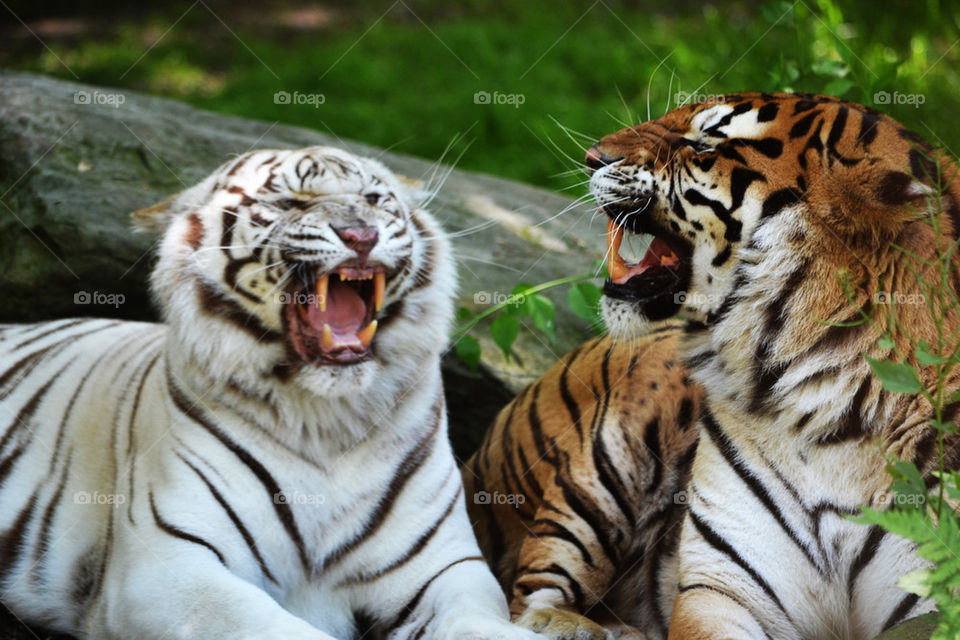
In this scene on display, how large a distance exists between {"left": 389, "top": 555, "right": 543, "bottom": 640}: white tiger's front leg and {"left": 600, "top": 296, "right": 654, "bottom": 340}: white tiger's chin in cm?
75

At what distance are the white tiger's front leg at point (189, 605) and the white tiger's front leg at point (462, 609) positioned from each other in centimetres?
33

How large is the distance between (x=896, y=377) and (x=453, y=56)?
699cm

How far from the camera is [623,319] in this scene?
2.75 meters

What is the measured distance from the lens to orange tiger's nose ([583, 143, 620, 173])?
2758 mm

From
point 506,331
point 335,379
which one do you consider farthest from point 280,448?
point 506,331

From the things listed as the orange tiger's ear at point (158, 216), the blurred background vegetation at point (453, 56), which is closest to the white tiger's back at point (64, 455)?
the orange tiger's ear at point (158, 216)

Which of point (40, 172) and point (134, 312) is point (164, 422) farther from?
point (40, 172)

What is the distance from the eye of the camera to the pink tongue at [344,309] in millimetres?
2912

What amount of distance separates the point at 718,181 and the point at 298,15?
8066 mm

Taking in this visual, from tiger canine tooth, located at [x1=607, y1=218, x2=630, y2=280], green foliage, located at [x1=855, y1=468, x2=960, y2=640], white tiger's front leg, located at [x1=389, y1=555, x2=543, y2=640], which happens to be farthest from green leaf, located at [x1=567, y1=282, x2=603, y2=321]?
green foliage, located at [x1=855, y1=468, x2=960, y2=640]

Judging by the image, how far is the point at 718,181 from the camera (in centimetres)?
253

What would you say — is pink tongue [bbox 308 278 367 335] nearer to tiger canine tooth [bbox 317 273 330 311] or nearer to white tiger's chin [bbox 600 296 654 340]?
tiger canine tooth [bbox 317 273 330 311]

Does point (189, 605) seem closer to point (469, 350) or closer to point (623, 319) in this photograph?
point (623, 319)

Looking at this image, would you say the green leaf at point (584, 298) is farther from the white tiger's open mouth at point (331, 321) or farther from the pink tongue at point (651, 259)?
the white tiger's open mouth at point (331, 321)
